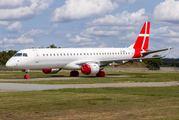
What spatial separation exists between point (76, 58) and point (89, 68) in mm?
3849

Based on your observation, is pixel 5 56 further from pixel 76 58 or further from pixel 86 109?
pixel 86 109

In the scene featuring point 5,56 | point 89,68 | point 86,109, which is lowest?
point 86,109

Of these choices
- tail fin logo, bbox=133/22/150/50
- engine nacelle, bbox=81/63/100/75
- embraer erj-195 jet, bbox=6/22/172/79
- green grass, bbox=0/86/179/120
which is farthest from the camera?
tail fin logo, bbox=133/22/150/50

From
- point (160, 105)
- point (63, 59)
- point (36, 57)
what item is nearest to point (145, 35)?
point (63, 59)

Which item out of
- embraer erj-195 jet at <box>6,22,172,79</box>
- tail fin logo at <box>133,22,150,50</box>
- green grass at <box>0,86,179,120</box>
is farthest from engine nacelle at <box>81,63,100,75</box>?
green grass at <box>0,86,179,120</box>

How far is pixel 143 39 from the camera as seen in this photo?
5294 cm

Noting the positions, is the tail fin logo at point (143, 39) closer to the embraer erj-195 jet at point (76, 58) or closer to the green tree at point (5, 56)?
the embraer erj-195 jet at point (76, 58)

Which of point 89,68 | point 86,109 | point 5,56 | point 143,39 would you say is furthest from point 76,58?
point 5,56

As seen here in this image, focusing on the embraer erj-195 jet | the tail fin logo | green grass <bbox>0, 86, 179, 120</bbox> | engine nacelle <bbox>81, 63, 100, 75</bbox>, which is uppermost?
the tail fin logo

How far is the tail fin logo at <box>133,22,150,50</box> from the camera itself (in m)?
52.4

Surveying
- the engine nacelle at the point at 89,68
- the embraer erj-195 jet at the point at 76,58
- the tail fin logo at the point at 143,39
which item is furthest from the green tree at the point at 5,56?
the engine nacelle at the point at 89,68

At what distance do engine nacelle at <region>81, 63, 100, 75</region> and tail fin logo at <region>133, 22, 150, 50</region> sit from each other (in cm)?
1278

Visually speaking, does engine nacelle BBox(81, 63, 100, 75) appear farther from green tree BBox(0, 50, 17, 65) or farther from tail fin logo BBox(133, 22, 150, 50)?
green tree BBox(0, 50, 17, 65)

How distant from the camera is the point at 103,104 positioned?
14195 millimetres
